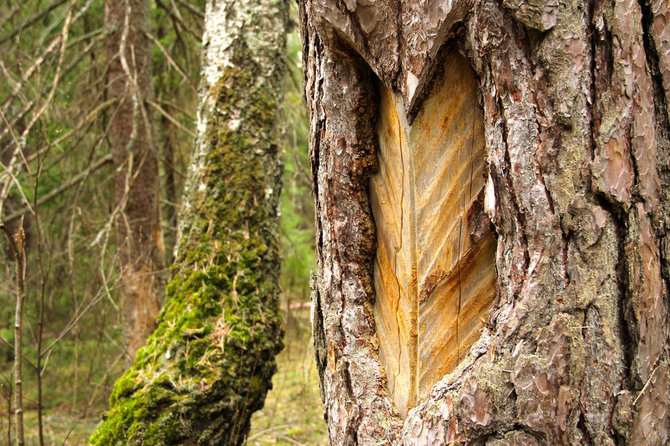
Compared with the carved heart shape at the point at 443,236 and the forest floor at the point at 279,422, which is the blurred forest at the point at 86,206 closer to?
the forest floor at the point at 279,422

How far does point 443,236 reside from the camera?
56.7 inches

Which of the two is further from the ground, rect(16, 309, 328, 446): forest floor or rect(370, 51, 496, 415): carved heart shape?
rect(370, 51, 496, 415): carved heart shape

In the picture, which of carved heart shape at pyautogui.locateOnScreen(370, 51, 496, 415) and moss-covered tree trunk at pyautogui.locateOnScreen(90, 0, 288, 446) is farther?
moss-covered tree trunk at pyautogui.locateOnScreen(90, 0, 288, 446)

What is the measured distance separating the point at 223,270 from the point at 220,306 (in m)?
0.22

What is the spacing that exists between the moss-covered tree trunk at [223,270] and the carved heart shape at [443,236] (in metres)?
1.66

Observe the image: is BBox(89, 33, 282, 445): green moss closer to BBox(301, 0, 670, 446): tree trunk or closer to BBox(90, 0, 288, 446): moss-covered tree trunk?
BBox(90, 0, 288, 446): moss-covered tree trunk

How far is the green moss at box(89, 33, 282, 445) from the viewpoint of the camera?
2.72 m

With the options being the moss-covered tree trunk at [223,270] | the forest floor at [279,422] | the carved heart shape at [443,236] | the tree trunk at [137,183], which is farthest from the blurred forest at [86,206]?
the carved heart shape at [443,236]

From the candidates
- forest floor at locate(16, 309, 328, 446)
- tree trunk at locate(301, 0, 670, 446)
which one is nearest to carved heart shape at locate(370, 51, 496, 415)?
tree trunk at locate(301, 0, 670, 446)

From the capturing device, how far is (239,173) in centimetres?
338

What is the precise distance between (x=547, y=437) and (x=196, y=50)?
6.07 meters

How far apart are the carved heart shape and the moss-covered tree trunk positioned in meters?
1.66

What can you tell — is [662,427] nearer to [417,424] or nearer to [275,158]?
[417,424]

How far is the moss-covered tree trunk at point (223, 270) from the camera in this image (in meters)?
2.75
